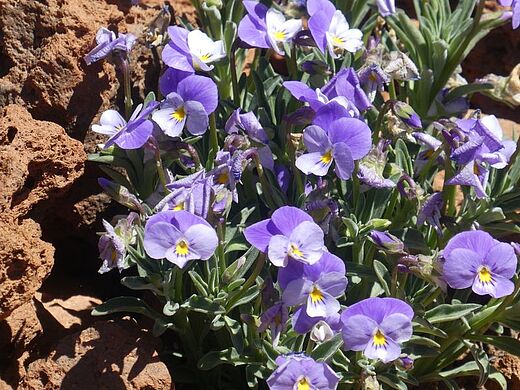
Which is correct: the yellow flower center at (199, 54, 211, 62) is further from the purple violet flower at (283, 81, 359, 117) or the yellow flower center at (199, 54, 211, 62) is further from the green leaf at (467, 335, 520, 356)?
the green leaf at (467, 335, 520, 356)

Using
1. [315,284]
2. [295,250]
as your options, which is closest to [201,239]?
[295,250]

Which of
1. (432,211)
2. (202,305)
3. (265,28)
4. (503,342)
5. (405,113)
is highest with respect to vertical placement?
(265,28)

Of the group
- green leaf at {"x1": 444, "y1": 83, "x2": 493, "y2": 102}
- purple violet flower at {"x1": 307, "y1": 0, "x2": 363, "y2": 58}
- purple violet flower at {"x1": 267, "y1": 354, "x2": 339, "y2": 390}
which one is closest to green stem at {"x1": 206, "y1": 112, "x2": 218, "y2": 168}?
purple violet flower at {"x1": 307, "y1": 0, "x2": 363, "y2": 58}

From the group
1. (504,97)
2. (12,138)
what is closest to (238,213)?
(12,138)

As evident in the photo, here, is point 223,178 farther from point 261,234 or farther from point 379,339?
point 379,339

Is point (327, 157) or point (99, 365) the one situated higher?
point (327, 157)

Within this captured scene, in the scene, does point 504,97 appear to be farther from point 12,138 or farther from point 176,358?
point 12,138
